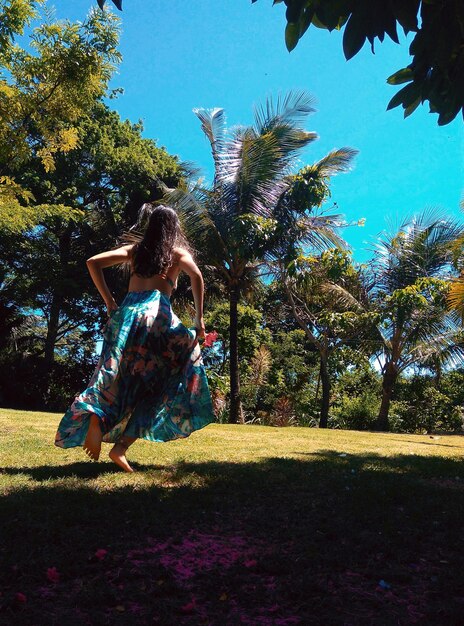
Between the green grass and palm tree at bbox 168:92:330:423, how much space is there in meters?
10.6

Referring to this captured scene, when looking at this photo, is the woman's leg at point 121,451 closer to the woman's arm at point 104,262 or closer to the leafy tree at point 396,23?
the woman's arm at point 104,262

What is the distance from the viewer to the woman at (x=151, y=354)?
12.3 feet

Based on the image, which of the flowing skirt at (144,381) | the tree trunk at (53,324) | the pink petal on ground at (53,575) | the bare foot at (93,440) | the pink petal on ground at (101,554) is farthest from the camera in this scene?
the tree trunk at (53,324)

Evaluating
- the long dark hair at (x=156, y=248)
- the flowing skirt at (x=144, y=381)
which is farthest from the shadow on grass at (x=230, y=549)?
the long dark hair at (x=156, y=248)

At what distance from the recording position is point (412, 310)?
15.7m

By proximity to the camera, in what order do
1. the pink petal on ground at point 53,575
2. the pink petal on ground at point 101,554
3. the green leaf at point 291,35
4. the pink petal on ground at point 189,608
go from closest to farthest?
the pink petal on ground at point 189,608 < the pink petal on ground at point 53,575 < the pink petal on ground at point 101,554 < the green leaf at point 291,35

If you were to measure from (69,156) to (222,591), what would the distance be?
2011 cm

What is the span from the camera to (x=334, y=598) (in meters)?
2.21

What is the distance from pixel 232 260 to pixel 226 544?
42.1ft

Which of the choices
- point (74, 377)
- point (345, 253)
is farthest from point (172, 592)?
point (74, 377)

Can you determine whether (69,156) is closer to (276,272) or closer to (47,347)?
(47,347)

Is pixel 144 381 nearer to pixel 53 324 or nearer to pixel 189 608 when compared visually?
pixel 189 608

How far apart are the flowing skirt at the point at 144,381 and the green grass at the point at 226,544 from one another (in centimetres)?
37

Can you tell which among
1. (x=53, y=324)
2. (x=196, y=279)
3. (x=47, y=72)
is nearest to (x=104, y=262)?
(x=196, y=279)
